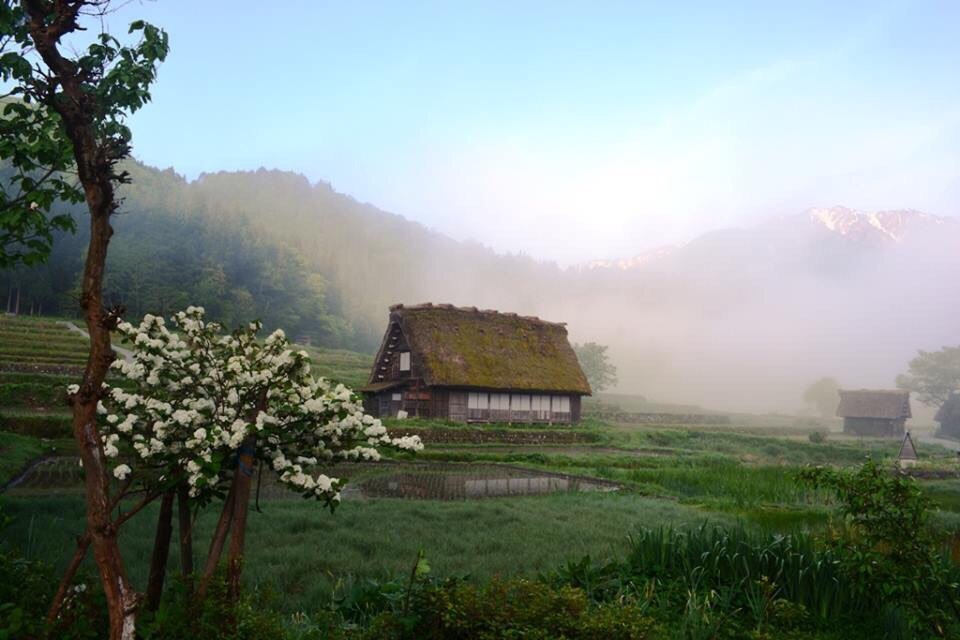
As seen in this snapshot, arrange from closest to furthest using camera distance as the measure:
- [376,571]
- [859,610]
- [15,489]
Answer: [859,610] → [376,571] → [15,489]

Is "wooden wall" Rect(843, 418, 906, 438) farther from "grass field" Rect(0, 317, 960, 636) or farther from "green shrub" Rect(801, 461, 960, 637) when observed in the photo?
"green shrub" Rect(801, 461, 960, 637)

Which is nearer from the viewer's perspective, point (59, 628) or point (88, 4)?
point (59, 628)

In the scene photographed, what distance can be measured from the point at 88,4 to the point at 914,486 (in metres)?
7.59

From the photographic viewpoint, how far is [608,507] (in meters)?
13.7

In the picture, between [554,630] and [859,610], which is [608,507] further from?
[554,630]

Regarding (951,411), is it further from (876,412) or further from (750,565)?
(750,565)

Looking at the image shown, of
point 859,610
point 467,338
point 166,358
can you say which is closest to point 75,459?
point 166,358

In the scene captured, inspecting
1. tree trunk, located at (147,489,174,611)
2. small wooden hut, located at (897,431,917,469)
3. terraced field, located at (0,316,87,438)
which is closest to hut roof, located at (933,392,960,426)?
small wooden hut, located at (897,431,917,469)

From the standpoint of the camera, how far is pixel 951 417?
72.1 m

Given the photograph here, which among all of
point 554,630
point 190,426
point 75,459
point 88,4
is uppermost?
point 88,4

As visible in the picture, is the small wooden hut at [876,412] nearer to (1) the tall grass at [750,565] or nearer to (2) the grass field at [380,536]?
(2) the grass field at [380,536]

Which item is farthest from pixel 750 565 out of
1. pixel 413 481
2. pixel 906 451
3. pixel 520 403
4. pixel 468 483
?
pixel 520 403

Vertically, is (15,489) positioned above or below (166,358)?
below

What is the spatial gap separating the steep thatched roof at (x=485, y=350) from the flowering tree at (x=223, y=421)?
1169 inches
